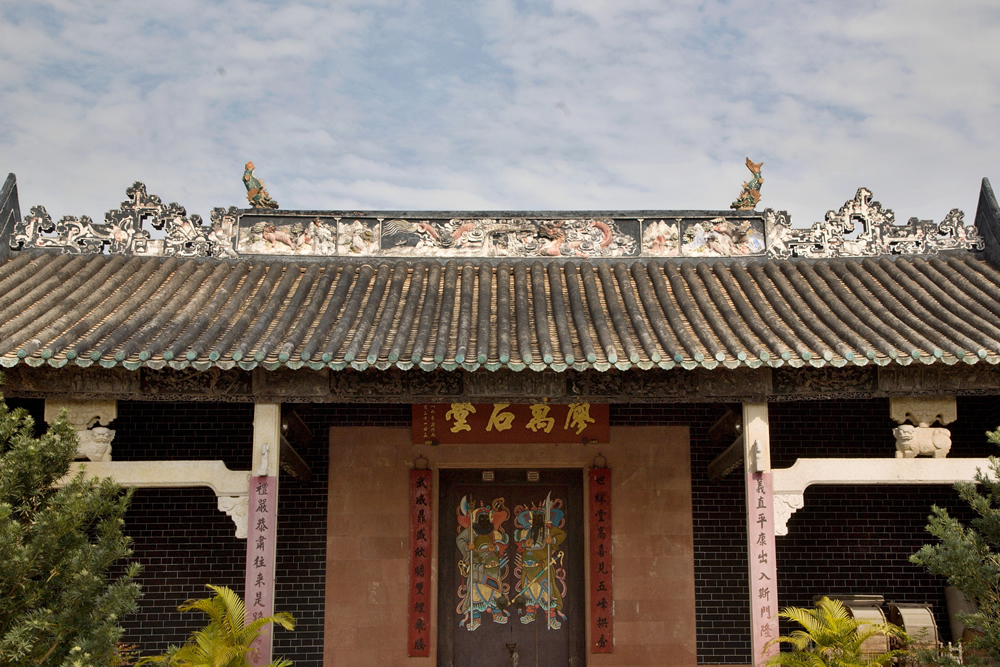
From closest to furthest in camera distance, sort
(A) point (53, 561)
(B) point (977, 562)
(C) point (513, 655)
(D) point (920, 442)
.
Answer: (A) point (53, 561)
(B) point (977, 562)
(D) point (920, 442)
(C) point (513, 655)

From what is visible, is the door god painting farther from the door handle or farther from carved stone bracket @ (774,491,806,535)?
carved stone bracket @ (774,491,806,535)

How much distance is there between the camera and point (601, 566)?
8242 mm

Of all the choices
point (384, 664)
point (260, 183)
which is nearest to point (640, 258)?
point (260, 183)

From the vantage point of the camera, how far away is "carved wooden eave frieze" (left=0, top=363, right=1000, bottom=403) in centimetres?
652

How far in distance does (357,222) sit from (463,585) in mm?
3867

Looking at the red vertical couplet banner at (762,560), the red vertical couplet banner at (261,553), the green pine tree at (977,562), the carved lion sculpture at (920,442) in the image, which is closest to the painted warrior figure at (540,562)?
the red vertical couplet banner at (762,560)

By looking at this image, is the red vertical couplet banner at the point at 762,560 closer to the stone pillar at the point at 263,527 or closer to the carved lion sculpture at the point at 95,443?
the stone pillar at the point at 263,527

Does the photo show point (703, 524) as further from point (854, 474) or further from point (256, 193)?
point (256, 193)

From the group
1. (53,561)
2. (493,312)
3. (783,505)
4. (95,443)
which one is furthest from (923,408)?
(95,443)

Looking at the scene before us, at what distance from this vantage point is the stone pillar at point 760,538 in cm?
623

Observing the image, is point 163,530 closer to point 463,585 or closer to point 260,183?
point 463,585

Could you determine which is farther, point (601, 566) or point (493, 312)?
point (601, 566)

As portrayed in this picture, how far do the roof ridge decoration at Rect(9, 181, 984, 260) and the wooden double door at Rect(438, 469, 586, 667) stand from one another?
2.39 meters

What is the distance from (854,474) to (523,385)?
104 inches
